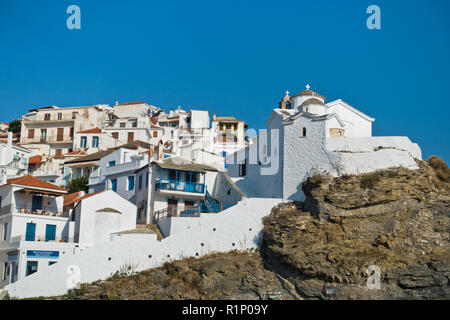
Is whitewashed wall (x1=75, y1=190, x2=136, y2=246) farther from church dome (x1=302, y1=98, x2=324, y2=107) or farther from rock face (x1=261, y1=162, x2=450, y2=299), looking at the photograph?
church dome (x1=302, y1=98, x2=324, y2=107)

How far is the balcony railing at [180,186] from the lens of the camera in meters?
42.0

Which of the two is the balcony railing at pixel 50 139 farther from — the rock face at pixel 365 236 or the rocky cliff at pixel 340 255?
the rock face at pixel 365 236

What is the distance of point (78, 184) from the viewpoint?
5375 centimetres

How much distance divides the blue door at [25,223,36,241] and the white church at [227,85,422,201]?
16457 mm

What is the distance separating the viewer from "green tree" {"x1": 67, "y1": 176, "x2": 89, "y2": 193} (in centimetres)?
5336

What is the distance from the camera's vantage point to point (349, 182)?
36656 mm

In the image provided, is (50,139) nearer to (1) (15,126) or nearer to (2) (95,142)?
(2) (95,142)

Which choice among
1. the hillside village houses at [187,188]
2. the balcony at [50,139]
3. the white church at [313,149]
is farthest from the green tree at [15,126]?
the white church at [313,149]

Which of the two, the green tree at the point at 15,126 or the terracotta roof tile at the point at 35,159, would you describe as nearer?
the terracotta roof tile at the point at 35,159

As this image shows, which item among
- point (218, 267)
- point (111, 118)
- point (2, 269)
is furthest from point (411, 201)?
point (111, 118)

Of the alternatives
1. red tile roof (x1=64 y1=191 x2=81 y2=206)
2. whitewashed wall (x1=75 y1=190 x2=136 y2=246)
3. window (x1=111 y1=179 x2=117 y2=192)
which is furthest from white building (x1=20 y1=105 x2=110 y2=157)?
whitewashed wall (x1=75 y1=190 x2=136 y2=246)

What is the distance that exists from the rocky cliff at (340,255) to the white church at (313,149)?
4.27 feet

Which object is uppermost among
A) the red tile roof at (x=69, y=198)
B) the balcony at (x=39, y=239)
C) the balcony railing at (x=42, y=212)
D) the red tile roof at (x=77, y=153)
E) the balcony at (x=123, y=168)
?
the red tile roof at (x=77, y=153)

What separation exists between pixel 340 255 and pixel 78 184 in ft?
98.7
